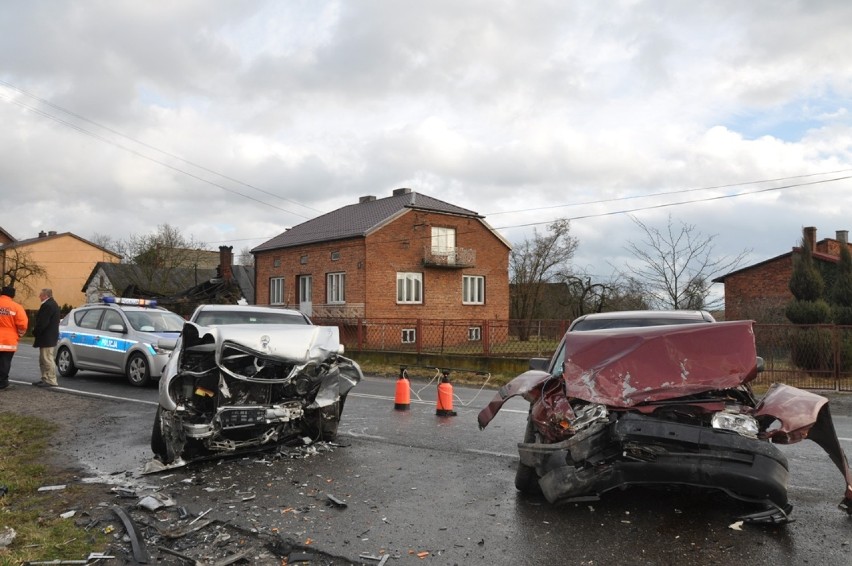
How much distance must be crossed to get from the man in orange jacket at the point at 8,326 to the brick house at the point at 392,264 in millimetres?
20145

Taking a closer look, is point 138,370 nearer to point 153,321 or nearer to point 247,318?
point 153,321

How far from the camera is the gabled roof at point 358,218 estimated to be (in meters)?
34.2

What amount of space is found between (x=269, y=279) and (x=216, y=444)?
114 feet

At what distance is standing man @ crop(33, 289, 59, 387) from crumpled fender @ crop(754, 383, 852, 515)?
12.1m

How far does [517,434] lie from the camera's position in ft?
25.9

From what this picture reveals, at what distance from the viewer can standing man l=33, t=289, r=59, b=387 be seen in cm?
1196

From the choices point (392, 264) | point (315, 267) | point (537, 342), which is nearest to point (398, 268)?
point (392, 264)

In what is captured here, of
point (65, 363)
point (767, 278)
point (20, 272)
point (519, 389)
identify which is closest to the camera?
point (519, 389)

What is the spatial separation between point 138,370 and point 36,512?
302 inches

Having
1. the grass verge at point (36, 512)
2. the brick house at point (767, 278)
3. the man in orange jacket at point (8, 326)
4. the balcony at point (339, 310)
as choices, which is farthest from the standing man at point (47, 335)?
the brick house at point (767, 278)

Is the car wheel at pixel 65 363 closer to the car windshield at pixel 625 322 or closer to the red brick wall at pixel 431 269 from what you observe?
the car windshield at pixel 625 322

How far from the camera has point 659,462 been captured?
422 cm

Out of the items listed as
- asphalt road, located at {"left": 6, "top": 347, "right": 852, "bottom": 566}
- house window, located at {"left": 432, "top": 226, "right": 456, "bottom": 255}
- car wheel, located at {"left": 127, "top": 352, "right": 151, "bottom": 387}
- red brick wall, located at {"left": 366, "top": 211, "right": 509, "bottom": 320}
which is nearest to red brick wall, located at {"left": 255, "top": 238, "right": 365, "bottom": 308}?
red brick wall, located at {"left": 366, "top": 211, "right": 509, "bottom": 320}

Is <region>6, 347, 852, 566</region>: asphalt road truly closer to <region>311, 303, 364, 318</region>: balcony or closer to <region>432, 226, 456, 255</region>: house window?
<region>311, 303, 364, 318</region>: balcony
